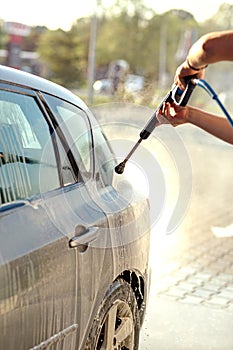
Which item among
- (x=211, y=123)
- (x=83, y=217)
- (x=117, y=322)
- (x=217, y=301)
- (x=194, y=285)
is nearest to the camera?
(x=83, y=217)

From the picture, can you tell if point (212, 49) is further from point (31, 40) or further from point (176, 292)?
point (31, 40)

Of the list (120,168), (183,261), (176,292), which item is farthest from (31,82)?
(183,261)

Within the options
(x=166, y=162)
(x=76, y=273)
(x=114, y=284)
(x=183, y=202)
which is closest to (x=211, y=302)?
(x=166, y=162)

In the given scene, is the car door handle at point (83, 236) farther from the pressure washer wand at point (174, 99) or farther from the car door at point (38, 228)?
the pressure washer wand at point (174, 99)

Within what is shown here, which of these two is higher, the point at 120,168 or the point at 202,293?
the point at 120,168

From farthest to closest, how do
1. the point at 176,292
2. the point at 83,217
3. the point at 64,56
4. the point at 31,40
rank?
the point at 31,40
the point at 64,56
the point at 176,292
the point at 83,217

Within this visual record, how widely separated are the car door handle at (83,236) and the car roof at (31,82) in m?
0.70

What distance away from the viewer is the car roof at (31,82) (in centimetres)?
381

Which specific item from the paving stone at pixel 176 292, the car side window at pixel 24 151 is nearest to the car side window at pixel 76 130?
the car side window at pixel 24 151

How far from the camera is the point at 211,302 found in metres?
7.15

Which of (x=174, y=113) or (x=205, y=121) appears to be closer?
(x=174, y=113)

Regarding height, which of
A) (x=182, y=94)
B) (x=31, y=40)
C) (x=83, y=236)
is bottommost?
(x=31, y=40)

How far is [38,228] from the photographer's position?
341 centimetres

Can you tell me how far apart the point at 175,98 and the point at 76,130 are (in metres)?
0.52
